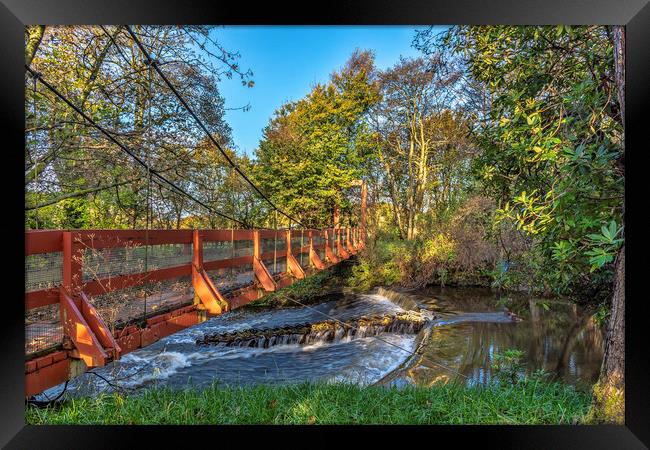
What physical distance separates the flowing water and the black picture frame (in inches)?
51.8

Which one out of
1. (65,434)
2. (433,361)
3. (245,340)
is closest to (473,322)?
(433,361)

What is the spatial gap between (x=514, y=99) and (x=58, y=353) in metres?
2.66

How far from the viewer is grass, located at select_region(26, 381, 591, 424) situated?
6.45ft

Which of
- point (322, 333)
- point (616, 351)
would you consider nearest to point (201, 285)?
point (616, 351)

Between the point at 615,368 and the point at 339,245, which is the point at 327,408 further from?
the point at 339,245

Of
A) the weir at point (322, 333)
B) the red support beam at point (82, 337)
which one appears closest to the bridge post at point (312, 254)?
the weir at point (322, 333)

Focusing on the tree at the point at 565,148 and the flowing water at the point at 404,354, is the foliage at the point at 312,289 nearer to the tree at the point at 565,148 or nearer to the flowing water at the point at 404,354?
the flowing water at the point at 404,354

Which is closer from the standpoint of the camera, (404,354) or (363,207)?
(404,354)
